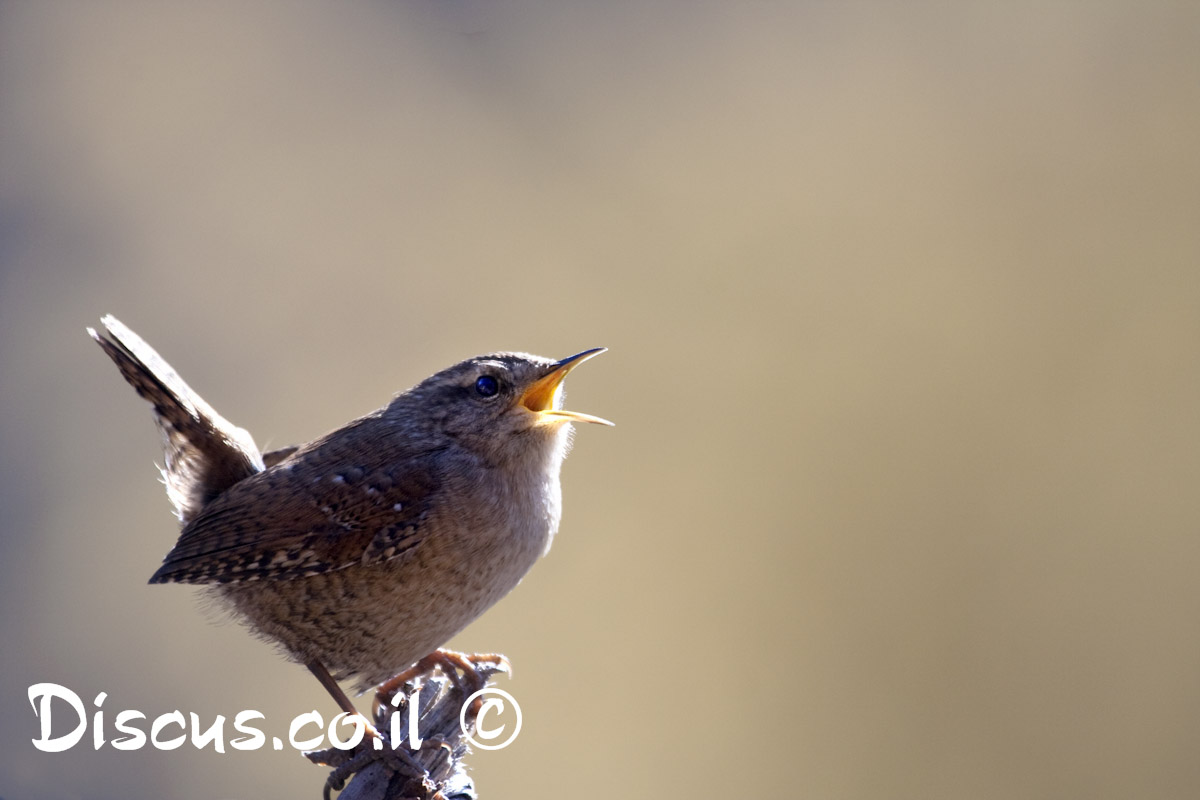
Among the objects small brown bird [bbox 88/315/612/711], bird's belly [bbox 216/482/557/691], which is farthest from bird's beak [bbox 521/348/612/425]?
bird's belly [bbox 216/482/557/691]

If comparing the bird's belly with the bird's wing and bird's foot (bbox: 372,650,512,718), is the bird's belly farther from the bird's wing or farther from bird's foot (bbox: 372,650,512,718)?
bird's foot (bbox: 372,650,512,718)

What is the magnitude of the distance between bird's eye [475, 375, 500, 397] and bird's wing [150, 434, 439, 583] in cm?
17

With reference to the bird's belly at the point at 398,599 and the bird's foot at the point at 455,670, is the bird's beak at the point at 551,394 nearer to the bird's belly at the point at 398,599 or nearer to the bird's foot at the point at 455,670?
the bird's belly at the point at 398,599

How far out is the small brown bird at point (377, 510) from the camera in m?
1.83

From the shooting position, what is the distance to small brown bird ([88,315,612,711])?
6.02 ft

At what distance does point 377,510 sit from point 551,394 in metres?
0.42

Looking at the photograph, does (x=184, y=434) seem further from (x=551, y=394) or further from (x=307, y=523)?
(x=551, y=394)

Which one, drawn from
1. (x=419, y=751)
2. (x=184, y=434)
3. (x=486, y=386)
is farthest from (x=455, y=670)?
(x=184, y=434)

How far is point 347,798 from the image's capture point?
176 cm

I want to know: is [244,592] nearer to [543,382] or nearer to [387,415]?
[387,415]

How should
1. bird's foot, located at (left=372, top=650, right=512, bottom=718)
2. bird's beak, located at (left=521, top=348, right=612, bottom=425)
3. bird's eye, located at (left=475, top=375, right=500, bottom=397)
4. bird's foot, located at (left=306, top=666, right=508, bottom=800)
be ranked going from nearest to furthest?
1. bird's foot, located at (left=306, top=666, right=508, bottom=800)
2. bird's beak, located at (left=521, top=348, right=612, bottom=425)
3. bird's eye, located at (left=475, top=375, right=500, bottom=397)
4. bird's foot, located at (left=372, top=650, right=512, bottom=718)

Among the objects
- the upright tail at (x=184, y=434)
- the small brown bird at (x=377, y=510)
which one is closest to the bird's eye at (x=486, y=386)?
the small brown bird at (x=377, y=510)

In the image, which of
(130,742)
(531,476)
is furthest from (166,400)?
(130,742)

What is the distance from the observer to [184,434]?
6.68 feet
